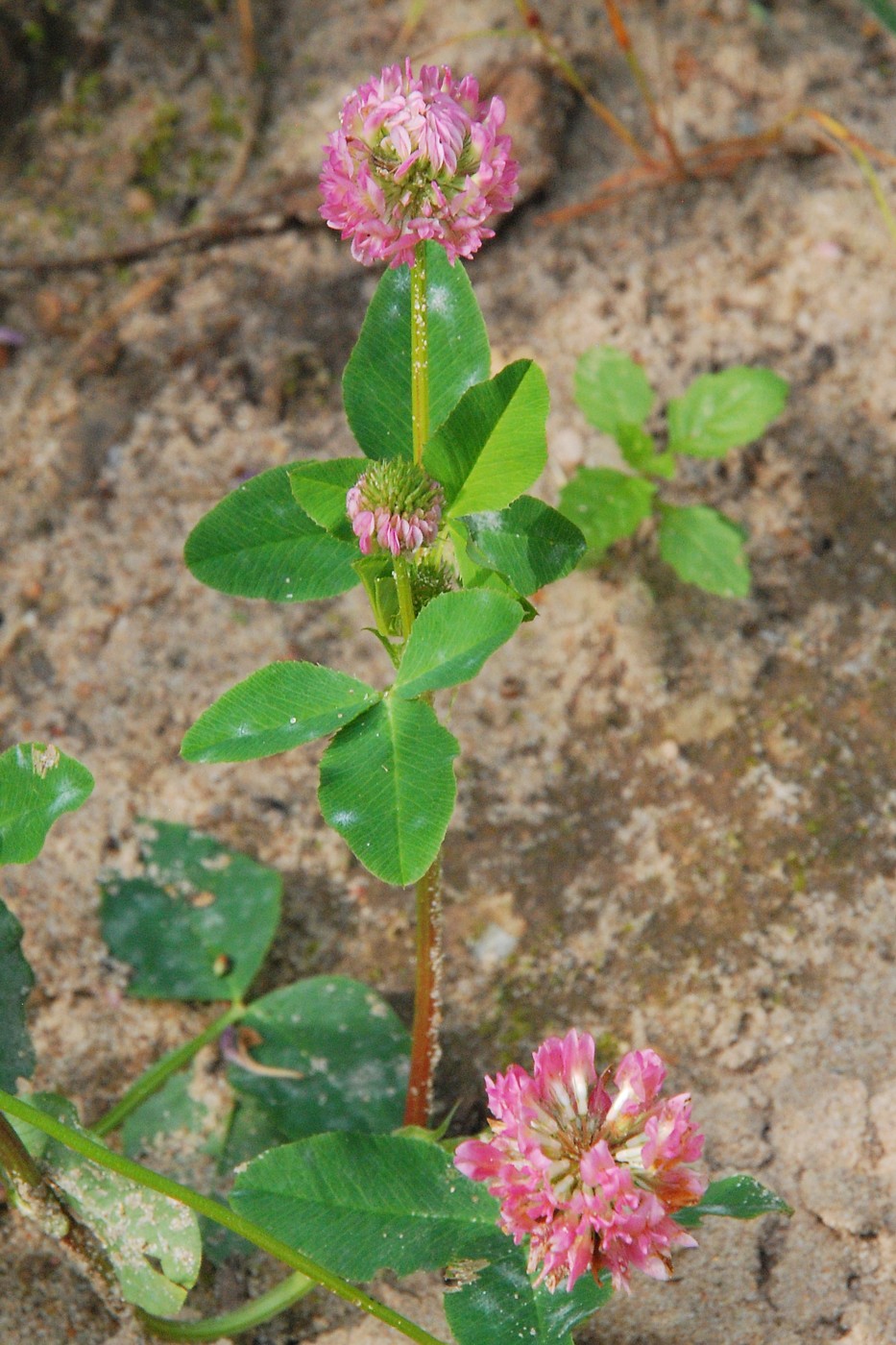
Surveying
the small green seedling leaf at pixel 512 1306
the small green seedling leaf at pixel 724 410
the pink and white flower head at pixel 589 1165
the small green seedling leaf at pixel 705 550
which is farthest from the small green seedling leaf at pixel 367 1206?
the small green seedling leaf at pixel 724 410

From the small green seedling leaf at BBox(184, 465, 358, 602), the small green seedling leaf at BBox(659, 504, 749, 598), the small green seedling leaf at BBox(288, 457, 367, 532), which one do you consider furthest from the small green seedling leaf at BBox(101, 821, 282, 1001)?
the small green seedling leaf at BBox(659, 504, 749, 598)

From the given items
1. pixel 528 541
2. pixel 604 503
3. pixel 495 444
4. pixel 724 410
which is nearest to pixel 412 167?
pixel 495 444

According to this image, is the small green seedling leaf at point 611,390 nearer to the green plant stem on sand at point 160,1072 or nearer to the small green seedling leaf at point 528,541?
the small green seedling leaf at point 528,541

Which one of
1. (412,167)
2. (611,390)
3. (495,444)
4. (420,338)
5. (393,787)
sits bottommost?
(611,390)

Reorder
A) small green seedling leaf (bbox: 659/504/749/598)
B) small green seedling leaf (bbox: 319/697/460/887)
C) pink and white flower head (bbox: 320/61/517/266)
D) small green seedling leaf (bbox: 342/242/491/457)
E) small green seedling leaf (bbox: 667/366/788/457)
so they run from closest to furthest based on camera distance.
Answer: pink and white flower head (bbox: 320/61/517/266), small green seedling leaf (bbox: 319/697/460/887), small green seedling leaf (bbox: 342/242/491/457), small green seedling leaf (bbox: 659/504/749/598), small green seedling leaf (bbox: 667/366/788/457)

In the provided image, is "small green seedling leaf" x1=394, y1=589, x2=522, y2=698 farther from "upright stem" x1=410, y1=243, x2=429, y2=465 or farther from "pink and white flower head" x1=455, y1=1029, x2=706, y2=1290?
"pink and white flower head" x1=455, y1=1029, x2=706, y2=1290

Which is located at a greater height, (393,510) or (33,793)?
(393,510)

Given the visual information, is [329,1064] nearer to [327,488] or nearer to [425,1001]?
[425,1001]
